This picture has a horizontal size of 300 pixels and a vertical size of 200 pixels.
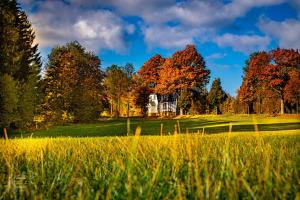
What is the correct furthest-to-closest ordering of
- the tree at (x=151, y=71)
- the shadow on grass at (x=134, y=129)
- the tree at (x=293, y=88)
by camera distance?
Answer: the tree at (x=151, y=71) < the tree at (x=293, y=88) < the shadow on grass at (x=134, y=129)

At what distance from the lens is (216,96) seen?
69000mm

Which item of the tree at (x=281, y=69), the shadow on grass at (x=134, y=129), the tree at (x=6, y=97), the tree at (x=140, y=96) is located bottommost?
the shadow on grass at (x=134, y=129)

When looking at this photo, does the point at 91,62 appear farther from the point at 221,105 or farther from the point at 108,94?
the point at 221,105

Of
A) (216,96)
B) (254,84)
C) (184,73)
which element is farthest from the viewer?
(216,96)

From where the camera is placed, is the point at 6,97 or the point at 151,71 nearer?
the point at 6,97

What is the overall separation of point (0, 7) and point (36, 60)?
1178 cm

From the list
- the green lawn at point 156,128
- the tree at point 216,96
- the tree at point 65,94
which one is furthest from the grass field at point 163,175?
the tree at point 216,96

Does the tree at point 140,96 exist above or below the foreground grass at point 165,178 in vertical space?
above

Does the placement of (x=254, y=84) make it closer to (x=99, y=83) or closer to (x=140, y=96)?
(x=140, y=96)

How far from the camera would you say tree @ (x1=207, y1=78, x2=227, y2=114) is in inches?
2707

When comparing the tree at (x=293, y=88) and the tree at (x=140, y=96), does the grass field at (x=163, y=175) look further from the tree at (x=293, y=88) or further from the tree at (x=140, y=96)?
the tree at (x=140, y=96)

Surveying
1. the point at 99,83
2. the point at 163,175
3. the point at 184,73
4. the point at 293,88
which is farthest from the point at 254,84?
the point at 163,175

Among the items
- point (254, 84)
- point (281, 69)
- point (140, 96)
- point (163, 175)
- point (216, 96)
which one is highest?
point (281, 69)

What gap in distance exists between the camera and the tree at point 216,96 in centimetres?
6875
